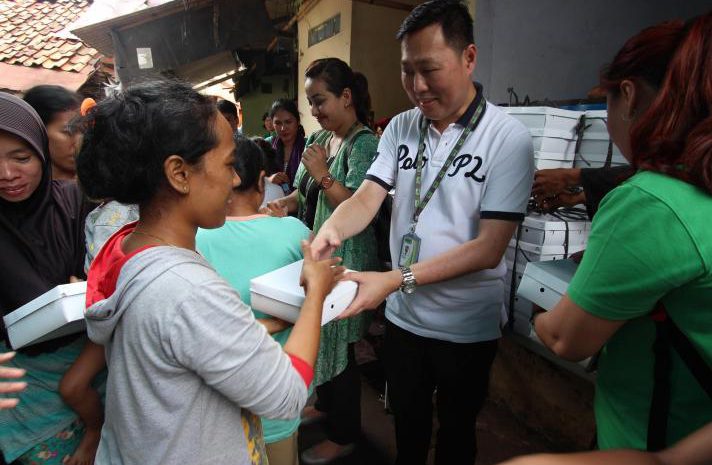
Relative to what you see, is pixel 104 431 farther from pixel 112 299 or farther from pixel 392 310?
pixel 392 310

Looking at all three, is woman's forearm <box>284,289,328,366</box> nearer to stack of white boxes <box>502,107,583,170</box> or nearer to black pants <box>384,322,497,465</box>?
black pants <box>384,322,497,465</box>

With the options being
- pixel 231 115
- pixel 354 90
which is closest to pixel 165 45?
pixel 231 115

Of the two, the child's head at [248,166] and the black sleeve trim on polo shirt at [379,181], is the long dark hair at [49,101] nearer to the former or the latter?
the child's head at [248,166]

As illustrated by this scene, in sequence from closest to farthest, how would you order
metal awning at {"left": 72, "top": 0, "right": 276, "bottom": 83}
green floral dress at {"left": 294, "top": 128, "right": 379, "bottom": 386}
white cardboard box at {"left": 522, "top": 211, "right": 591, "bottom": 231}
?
white cardboard box at {"left": 522, "top": 211, "right": 591, "bottom": 231}
green floral dress at {"left": 294, "top": 128, "right": 379, "bottom": 386}
metal awning at {"left": 72, "top": 0, "right": 276, "bottom": 83}

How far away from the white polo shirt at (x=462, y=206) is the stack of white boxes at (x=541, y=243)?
577 millimetres

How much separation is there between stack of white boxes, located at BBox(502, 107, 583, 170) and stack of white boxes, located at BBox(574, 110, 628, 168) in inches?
2.1

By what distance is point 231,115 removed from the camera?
3.74 metres

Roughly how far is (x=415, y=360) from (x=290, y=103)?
2.84 metres

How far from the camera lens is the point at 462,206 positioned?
1515 millimetres

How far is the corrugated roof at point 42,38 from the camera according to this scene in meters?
6.59

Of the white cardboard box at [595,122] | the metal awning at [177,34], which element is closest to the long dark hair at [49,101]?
the white cardboard box at [595,122]

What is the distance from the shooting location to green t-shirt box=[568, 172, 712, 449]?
2.31 feet

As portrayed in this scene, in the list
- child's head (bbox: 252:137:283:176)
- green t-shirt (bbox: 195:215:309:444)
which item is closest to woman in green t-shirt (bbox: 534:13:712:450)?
green t-shirt (bbox: 195:215:309:444)

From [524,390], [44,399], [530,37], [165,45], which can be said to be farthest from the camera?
[165,45]
